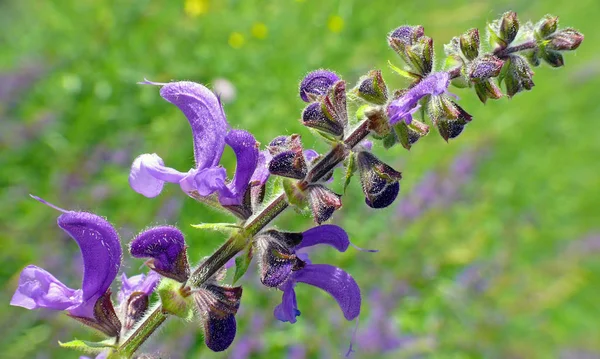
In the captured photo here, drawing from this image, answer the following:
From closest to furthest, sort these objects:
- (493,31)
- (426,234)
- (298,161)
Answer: (298,161), (493,31), (426,234)

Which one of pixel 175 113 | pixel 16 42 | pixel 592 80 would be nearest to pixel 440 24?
pixel 592 80

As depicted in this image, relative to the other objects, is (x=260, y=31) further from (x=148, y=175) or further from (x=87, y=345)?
(x=87, y=345)

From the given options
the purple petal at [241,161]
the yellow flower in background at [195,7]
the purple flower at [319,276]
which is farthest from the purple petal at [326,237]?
the yellow flower in background at [195,7]

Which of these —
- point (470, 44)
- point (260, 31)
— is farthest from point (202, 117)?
point (260, 31)

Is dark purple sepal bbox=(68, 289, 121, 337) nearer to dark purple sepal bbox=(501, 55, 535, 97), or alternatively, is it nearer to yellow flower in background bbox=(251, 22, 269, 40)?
dark purple sepal bbox=(501, 55, 535, 97)

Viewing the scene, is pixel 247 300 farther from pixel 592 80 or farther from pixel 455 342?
pixel 592 80

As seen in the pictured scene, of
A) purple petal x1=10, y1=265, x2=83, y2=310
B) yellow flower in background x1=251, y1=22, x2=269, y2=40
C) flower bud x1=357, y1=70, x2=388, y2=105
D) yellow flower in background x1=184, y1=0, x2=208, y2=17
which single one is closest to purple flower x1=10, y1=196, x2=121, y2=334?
purple petal x1=10, y1=265, x2=83, y2=310
